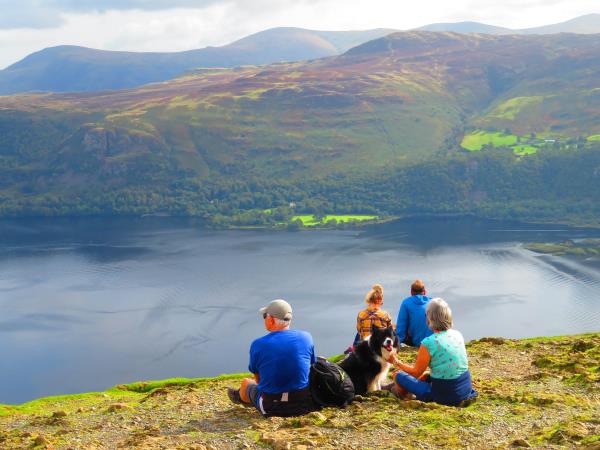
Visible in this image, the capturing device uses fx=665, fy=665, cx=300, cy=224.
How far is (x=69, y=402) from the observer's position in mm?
20203

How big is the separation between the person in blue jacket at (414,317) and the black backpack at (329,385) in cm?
535

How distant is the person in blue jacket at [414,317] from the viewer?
59.0 ft

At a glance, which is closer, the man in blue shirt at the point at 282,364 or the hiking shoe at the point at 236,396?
the man in blue shirt at the point at 282,364

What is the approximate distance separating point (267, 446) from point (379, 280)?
103689 mm

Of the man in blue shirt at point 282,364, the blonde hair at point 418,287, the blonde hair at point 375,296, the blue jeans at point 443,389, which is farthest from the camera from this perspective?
the blonde hair at point 418,287

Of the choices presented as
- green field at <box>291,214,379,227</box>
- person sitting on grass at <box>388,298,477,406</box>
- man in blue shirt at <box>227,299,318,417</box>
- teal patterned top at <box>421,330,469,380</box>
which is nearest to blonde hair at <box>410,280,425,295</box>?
person sitting on grass at <box>388,298,477,406</box>

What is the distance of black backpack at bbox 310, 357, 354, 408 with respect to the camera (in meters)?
12.4

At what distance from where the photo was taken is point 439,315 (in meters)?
11.6

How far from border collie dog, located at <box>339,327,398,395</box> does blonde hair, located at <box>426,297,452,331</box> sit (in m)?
1.16

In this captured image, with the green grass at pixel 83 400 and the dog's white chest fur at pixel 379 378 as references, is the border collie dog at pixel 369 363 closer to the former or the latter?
the dog's white chest fur at pixel 379 378

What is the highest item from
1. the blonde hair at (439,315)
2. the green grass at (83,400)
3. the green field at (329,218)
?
the blonde hair at (439,315)

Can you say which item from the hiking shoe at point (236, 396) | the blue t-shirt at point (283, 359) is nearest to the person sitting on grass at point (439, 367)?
the blue t-shirt at point (283, 359)

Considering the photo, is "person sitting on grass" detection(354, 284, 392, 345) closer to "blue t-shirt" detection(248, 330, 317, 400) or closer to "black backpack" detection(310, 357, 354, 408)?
"black backpack" detection(310, 357, 354, 408)

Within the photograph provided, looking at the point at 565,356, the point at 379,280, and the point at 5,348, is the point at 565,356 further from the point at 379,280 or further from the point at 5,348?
the point at 379,280
